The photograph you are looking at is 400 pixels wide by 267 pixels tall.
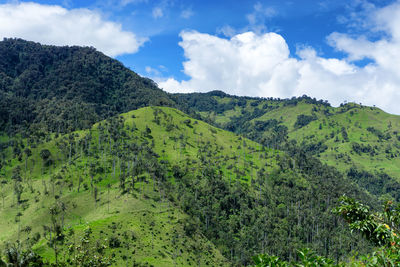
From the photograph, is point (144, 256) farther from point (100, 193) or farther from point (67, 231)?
point (100, 193)

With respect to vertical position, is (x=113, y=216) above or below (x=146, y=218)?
above

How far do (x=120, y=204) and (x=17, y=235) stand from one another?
5000cm

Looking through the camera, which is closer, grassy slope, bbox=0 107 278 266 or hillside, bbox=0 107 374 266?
grassy slope, bbox=0 107 278 266

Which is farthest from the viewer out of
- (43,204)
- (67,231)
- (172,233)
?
(43,204)

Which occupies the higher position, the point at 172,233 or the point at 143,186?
the point at 143,186

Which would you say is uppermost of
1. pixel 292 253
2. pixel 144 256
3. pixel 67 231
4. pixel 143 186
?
pixel 143 186

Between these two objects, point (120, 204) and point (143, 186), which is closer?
point (120, 204)

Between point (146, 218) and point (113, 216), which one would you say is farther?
point (146, 218)

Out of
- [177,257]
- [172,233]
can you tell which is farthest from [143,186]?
[177,257]

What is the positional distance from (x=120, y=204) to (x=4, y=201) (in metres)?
78.9

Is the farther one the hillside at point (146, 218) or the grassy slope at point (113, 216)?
the hillside at point (146, 218)

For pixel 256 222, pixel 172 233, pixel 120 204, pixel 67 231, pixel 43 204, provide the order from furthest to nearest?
1. pixel 256 222
2. pixel 43 204
3. pixel 120 204
4. pixel 172 233
5. pixel 67 231

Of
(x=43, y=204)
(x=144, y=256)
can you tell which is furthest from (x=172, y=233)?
(x=43, y=204)

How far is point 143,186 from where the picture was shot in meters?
164
